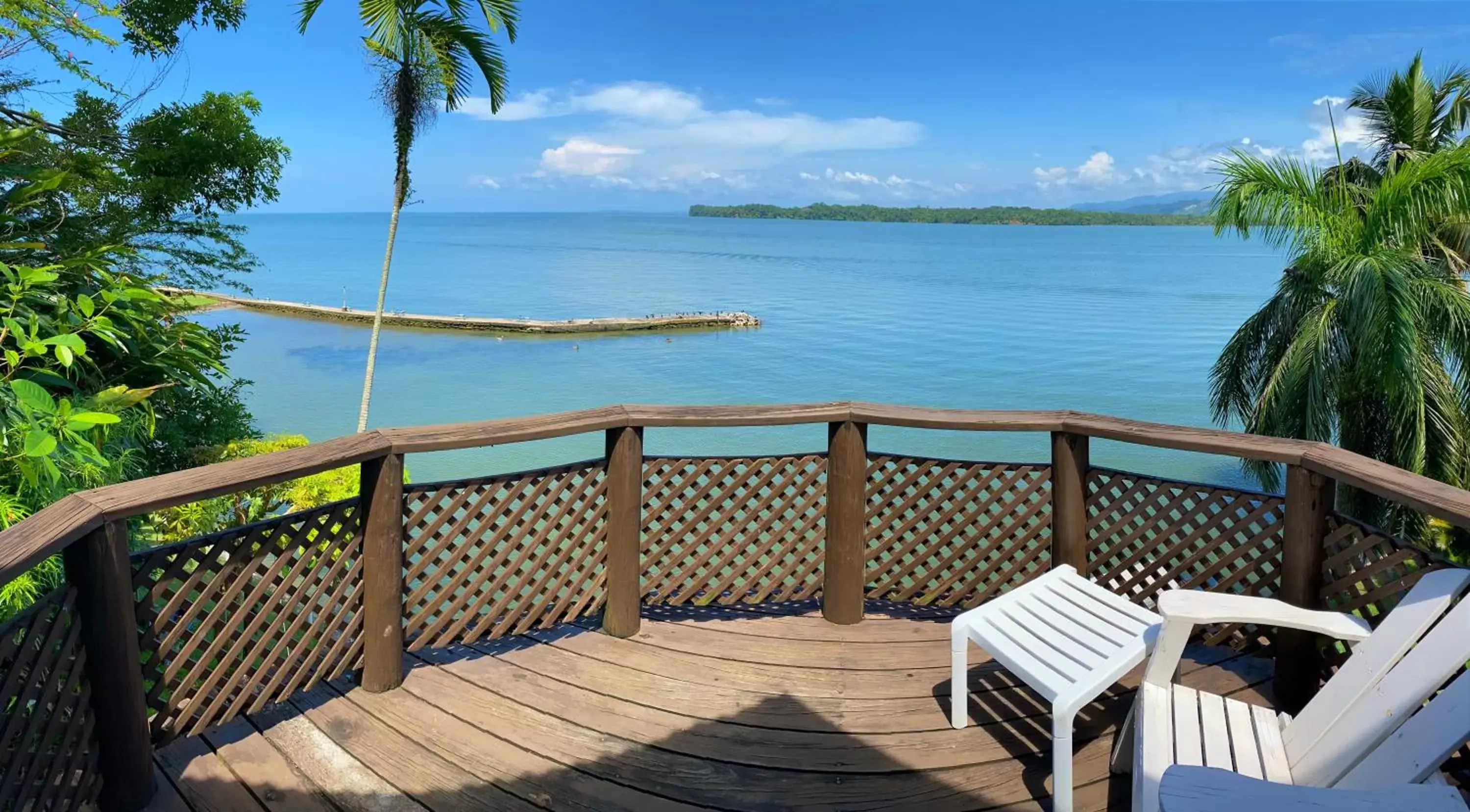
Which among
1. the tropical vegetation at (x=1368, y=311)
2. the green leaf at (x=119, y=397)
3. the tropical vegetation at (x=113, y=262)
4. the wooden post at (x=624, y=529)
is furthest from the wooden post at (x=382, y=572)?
the tropical vegetation at (x=1368, y=311)

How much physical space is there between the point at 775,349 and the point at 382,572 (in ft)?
110

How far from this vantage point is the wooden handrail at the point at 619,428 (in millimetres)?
1996

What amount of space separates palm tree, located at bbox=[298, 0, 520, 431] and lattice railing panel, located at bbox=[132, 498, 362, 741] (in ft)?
31.2

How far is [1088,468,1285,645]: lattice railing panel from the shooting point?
3.07 m

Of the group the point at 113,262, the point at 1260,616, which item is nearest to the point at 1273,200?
the point at 1260,616

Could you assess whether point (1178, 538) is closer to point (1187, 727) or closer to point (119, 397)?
point (1187, 727)

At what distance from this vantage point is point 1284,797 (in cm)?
144

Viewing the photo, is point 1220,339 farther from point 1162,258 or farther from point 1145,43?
point 1162,258

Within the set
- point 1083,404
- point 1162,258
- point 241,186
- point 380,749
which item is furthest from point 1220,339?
point 1162,258

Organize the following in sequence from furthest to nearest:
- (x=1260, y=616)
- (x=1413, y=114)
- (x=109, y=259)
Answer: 1. (x=1413, y=114)
2. (x=109, y=259)
3. (x=1260, y=616)

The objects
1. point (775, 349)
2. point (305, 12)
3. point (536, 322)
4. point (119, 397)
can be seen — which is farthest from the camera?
point (536, 322)

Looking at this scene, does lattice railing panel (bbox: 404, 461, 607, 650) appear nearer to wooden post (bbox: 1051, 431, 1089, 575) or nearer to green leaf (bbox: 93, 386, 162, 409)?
wooden post (bbox: 1051, 431, 1089, 575)

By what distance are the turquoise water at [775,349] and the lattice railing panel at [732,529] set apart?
14.0 metres

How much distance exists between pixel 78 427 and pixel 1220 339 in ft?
140
